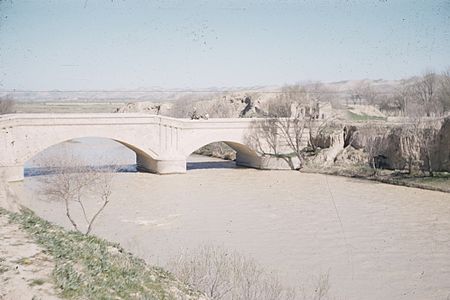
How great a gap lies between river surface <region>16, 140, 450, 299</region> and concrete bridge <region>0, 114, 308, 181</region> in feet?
4.41

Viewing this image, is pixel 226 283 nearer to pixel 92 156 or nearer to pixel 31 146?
pixel 31 146

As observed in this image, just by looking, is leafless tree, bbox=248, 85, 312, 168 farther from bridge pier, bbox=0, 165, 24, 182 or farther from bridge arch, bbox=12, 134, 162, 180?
bridge pier, bbox=0, 165, 24, 182

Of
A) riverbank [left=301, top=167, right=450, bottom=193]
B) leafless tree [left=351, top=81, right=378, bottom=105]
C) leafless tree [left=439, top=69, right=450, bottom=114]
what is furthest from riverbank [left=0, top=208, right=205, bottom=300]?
leafless tree [left=351, top=81, right=378, bottom=105]

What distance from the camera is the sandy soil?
511 inches

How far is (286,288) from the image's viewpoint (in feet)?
37.2

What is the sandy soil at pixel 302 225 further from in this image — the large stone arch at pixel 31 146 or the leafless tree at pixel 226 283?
the leafless tree at pixel 226 283

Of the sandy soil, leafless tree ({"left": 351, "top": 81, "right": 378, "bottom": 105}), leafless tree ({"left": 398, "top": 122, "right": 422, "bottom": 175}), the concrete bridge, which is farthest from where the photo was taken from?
leafless tree ({"left": 351, "top": 81, "right": 378, "bottom": 105})

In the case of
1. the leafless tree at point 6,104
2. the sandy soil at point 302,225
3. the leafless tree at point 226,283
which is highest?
the leafless tree at point 6,104

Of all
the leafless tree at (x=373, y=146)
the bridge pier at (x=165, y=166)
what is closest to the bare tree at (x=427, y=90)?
the leafless tree at (x=373, y=146)

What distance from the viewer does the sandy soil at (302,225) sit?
511 inches

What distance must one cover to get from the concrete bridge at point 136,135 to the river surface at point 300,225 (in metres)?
1.34

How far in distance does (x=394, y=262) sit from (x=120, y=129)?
Answer: 18.1 m

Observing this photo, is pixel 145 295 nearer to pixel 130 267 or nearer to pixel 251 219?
pixel 130 267

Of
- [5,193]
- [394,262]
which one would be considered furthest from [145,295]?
[394,262]
